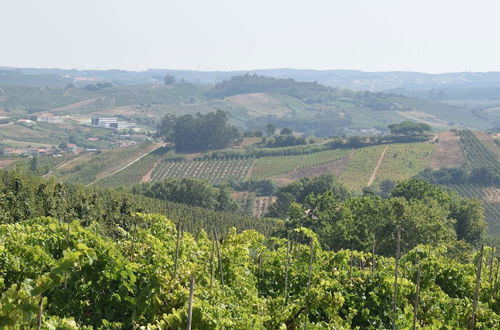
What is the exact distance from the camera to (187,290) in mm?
12008

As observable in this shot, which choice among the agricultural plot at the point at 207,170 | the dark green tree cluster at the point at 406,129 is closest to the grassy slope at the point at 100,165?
the agricultural plot at the point at 207,170

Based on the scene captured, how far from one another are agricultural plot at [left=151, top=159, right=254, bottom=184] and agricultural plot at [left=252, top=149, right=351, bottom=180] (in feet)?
9.47

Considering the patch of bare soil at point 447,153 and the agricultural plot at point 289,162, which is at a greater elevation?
the patch of bare soil at point 447,153

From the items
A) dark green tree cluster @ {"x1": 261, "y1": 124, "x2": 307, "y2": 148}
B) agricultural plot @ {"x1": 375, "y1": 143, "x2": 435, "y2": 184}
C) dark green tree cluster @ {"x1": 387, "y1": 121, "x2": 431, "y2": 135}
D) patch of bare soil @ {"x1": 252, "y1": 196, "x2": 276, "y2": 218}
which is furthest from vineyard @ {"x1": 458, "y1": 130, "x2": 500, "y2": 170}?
patch of bare soil @ {"x1": 252, "y1": 196, "x2": 276, "y2": 218}

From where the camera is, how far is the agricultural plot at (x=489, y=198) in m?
87.8

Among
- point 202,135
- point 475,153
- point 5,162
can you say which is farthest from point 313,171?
point 5,162

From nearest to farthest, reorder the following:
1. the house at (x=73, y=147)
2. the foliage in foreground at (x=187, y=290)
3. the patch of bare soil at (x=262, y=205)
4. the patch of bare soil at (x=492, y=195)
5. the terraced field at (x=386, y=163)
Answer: the foliage in foreground at (x=187, y=290)
the patch of bare soil at (x=262, y=205)
the patch of bare soil at (x=492, y=195)
the terraced field at (x=386, y=163)
the house at (x=73, y=147)

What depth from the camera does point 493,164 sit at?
11869 centimetres

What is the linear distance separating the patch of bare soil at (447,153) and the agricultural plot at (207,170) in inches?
1608

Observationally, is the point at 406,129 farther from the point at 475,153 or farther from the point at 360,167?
the point at 360,167

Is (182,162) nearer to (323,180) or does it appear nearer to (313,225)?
(323,180)

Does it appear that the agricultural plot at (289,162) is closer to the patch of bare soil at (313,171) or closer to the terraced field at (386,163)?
the patch of bare soil at (313,171)

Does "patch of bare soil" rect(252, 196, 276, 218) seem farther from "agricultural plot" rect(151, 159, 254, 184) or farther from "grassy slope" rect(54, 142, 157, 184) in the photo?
"grassy slope" rect(54, 142, 157, 184)

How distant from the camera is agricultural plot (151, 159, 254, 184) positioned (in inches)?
4904
